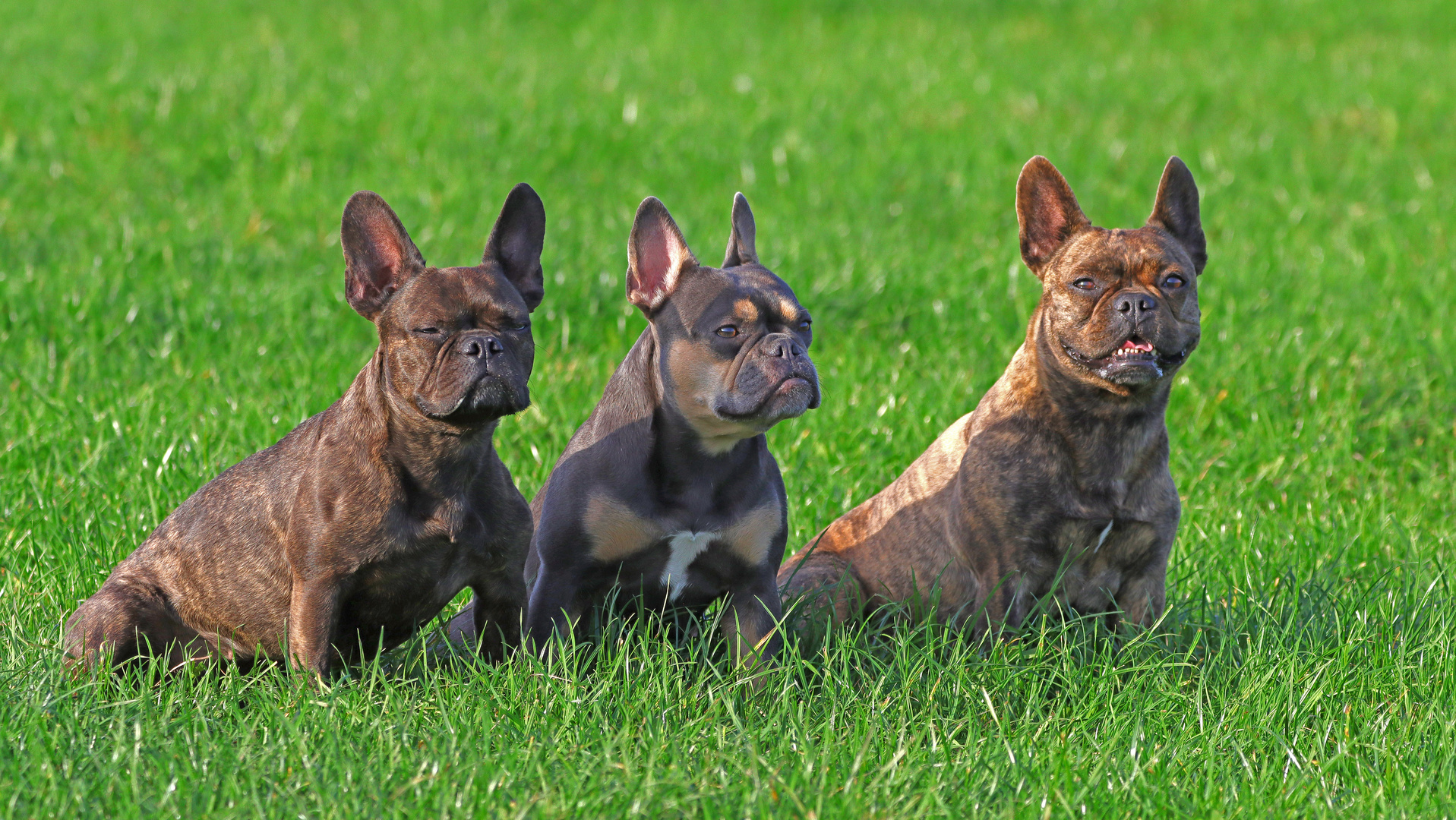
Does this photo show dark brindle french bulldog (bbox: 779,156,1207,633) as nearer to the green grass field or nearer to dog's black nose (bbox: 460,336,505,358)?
the green grass field

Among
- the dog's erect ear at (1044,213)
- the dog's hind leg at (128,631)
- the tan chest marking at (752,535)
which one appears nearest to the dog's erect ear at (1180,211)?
the dog's erect ear at (1044,213)

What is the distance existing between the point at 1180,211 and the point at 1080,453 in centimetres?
103

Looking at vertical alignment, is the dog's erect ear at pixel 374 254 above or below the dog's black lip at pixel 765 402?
above

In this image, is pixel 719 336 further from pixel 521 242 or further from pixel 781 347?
pixel 521 242

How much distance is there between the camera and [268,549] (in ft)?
14.4

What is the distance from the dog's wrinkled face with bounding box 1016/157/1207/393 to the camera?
459 centimetres

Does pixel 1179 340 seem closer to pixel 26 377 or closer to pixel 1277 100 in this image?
pixel 26 377

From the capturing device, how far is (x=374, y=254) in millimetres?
4344

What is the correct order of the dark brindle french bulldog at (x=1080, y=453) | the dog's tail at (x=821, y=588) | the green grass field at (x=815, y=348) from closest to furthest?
the green grass field at (x=815, y=348) → the dark brindle french bulldog at (x=1080, y=453) → the dog's tail at (x=821, y=588)

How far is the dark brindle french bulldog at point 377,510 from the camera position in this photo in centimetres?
412

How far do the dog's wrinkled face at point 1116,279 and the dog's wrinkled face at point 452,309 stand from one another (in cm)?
180

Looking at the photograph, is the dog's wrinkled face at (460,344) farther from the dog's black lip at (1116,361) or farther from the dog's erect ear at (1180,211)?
the dog's erect ear at (1180,211)

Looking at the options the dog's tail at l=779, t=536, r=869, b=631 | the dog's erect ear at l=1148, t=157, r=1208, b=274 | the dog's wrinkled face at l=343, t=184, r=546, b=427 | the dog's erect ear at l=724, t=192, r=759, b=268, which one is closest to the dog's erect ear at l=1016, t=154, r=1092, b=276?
the dog's erect ear at l=1148, t=157, r=1208, b=274

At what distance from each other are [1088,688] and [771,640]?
102 centimetres
